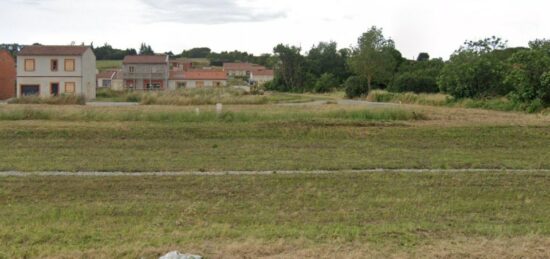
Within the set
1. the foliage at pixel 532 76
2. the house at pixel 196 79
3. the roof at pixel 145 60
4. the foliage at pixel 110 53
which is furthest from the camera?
the foliage at pixel 110 53

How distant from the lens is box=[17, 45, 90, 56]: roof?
59500mm

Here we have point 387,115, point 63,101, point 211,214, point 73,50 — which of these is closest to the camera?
point 211,214

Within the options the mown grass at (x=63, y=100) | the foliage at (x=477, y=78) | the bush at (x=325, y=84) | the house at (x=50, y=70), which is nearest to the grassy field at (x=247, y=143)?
the mown grass at (x=63, y=100)

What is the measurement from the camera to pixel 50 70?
196ft

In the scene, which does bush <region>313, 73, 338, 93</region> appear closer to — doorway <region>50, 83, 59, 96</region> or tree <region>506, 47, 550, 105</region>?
doorway <region>50, 83, 59, 96</region>

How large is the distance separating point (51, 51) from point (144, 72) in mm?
24210

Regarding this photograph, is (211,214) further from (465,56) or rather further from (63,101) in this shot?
(465,56)

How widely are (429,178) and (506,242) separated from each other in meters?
4.50

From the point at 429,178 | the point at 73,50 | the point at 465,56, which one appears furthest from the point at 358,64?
the point at 429,178

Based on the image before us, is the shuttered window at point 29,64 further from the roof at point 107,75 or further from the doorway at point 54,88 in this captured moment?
the roof at point 107,75

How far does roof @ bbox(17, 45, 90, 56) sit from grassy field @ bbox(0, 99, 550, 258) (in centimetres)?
4451

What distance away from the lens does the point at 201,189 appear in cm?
916

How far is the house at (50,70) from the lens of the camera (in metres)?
59.5

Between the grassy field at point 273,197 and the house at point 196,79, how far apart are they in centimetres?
7647
